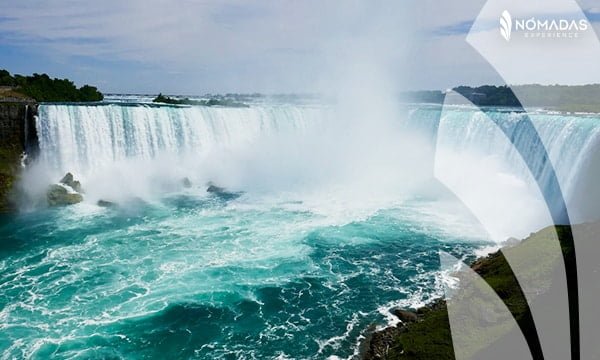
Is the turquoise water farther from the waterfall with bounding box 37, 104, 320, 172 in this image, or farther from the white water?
the waterfall with bounding box 37, 104, 320, 172

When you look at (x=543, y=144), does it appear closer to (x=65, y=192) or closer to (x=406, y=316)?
(x=406, y=316)

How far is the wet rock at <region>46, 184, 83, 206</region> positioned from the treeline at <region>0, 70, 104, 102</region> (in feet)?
52.4

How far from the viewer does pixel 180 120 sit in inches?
1059

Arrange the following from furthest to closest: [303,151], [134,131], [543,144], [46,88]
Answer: [46,88] → [303,151] → [134,131] → [543,144]

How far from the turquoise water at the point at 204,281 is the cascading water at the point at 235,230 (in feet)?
0.18

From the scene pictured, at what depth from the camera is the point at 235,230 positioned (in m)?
17.5

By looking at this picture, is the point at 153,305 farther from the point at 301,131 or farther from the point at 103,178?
the point at 301,131

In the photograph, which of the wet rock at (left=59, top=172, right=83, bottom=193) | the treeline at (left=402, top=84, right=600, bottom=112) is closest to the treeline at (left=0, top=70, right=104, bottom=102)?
the wet rock at (left=59, top=172, right=83, bottom=193)

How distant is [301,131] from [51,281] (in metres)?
21.4

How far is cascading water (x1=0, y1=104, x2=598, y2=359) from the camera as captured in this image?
34.4 ft

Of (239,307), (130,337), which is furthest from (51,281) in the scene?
(239,307)

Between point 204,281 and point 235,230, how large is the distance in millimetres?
4621

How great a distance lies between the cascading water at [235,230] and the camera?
1048cm

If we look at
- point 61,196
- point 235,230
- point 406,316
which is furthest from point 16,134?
point 406,316
